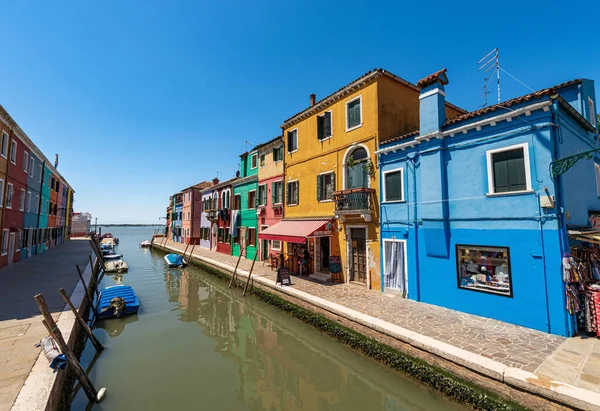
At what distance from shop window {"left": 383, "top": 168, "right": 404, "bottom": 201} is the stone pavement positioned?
513 inches

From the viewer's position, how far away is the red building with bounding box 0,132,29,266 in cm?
1923

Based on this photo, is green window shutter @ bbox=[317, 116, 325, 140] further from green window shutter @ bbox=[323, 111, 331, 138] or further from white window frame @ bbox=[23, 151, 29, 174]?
white window frame @ bbox=[23, 151, 29, 174]

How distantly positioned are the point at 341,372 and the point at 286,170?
14123 mm

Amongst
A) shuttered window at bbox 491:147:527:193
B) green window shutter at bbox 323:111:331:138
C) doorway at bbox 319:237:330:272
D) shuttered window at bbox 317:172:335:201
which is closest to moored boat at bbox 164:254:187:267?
doorway at bbox 319:237:330:272

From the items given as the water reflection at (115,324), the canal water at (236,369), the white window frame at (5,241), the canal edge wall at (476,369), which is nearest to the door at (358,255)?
the canal edge wall at (476,369)

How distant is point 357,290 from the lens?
13.5 metres

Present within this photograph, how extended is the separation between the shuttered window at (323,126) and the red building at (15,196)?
20.8 m

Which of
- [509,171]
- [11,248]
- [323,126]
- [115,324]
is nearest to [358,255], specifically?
[509,171]

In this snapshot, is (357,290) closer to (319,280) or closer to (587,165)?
(319,280)

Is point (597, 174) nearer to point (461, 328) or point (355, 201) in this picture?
point (461, 328)

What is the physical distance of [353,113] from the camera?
1509 centimetres

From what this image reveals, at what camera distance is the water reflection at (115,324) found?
12157mm

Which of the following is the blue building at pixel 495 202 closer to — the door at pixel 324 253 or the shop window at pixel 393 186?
the shop window at pixel 393 186

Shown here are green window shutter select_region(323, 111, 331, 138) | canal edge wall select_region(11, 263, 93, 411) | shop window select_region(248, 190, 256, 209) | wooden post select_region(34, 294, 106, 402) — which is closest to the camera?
canal edge wall select_region(11, 263, 93, 411)
